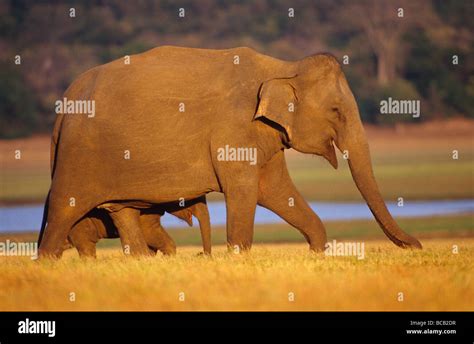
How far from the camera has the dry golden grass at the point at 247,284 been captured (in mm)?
12141

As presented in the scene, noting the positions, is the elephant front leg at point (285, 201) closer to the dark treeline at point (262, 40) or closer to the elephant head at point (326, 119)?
the elephant head at point (326, 119)

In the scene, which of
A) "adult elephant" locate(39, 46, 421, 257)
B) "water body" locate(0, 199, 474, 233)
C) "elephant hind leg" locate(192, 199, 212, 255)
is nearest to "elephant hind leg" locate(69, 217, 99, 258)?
"adult elephant" locate(39, 46, 421, 257)

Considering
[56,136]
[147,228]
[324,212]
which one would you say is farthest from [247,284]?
[324,212]

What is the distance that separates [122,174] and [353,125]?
2.42 m

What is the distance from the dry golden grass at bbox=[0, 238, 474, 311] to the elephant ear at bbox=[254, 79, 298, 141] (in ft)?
5.33

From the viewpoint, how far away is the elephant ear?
14.8m

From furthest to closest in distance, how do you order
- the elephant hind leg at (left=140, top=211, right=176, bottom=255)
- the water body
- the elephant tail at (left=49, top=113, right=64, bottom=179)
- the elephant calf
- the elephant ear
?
the water body, the elephant hind leg at (left=140, top=211, right=176, bottom=255), the elephant calf, the elephant tail at (left=49, top=113, right=64, bottom=179), the elephant ear

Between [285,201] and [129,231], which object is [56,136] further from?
[285,201]

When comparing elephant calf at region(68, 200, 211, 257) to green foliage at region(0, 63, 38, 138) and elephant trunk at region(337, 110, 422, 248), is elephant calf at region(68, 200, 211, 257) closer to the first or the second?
elephant trunk at region(337, 110, 422, 248)

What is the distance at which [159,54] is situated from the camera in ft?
51.1

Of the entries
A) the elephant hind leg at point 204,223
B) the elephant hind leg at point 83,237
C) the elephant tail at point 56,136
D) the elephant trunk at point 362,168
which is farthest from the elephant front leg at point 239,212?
the elephant tail at point 56,136

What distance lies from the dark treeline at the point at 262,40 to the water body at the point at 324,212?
457 inches

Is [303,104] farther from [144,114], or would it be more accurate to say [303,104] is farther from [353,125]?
[144,114]

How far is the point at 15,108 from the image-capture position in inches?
1943
